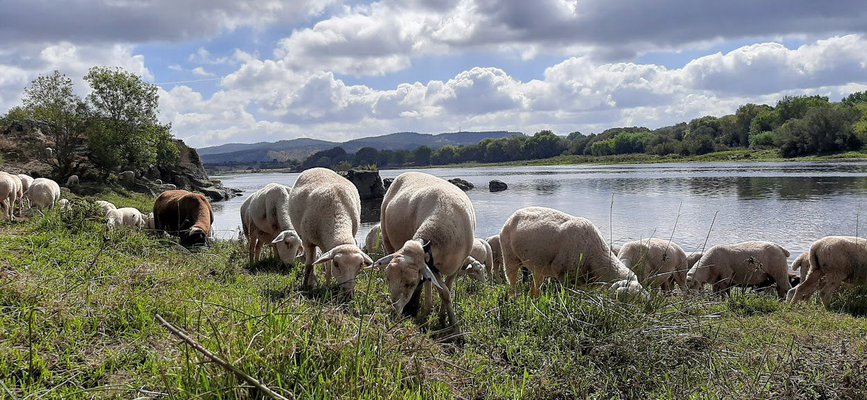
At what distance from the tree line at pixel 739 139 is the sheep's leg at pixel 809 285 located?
6495cm

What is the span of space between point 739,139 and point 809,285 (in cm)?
15542

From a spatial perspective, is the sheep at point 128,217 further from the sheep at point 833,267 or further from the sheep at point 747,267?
the sheep at point 833,267

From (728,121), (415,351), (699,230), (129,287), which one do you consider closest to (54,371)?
(129,287)

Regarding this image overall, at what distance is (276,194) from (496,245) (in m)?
7.03

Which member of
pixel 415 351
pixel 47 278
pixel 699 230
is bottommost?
pixel 699 230

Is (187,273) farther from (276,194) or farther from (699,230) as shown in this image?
(699,230)

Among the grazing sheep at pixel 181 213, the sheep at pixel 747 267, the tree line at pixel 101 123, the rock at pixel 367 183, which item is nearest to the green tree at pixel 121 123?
the tree line at pixel 101 123

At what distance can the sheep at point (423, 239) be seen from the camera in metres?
5.85

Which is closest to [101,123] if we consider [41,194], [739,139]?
[41,194]

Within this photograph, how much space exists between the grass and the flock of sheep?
1.80 feet

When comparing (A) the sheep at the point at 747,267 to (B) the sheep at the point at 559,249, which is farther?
(A) the sheep at the point at 747,267

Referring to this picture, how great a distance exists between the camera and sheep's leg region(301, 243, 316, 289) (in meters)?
7.91

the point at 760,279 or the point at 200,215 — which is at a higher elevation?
the point at 200,215

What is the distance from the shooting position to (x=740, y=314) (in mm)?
8781
